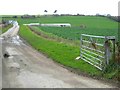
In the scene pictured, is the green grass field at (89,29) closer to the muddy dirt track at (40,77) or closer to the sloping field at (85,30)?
the sloping field at (85,30)

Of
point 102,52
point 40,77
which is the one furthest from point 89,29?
point 40,77

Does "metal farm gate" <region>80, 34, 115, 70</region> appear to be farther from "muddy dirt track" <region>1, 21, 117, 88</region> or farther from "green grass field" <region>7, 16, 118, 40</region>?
"green grass field" <region>7, 16, 118, 40</region>

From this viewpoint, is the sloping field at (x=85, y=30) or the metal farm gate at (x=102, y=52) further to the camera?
the sloping field at (x=85, y=30)

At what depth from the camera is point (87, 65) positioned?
734 inches

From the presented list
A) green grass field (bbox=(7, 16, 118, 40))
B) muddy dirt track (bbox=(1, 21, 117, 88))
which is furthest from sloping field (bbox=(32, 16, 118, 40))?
muddy dirt track (bbox=(1, 21, 117, 88))

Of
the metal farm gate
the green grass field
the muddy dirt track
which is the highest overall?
the metal farm gate

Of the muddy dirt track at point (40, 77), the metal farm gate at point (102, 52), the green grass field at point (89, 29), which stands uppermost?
the metal farm gate at point (102, 52)

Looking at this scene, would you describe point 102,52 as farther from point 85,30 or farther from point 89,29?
point 89,29

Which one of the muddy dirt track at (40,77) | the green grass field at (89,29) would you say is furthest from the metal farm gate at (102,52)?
the green grass field at (89,29)

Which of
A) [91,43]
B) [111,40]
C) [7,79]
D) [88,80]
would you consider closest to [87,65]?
[91,43]

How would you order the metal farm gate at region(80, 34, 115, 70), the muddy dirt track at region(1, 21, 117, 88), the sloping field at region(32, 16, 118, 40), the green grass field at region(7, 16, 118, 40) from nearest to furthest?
the muddy dirt track at region(1, 21, 117, 88)
the metal farm gate at region(80, 34, 115, 70)
the sloping field at region(32, 16, 118, 40)
the green grass field at region(7, 16, 118, 40)

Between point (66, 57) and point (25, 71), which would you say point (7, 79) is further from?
point (66, 57)

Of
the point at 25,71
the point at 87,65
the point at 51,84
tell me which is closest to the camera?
the point at 51,84

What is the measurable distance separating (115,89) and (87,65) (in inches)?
233
